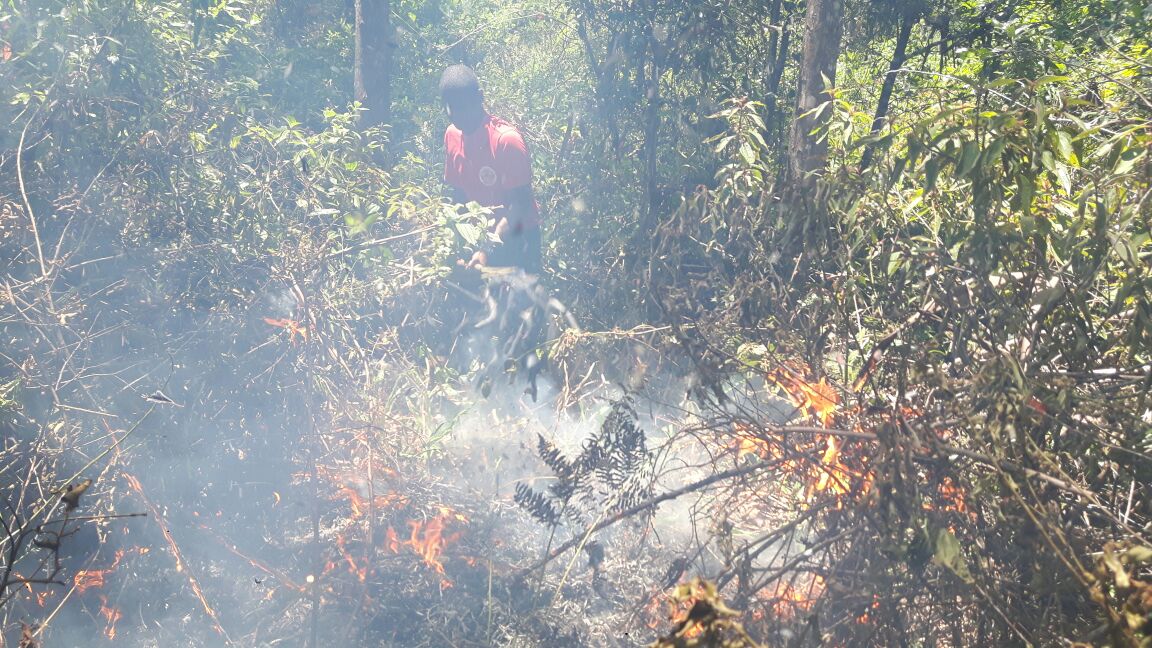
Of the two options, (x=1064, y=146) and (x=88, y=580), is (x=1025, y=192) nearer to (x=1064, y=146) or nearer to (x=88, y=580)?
(x=1064, y=146)

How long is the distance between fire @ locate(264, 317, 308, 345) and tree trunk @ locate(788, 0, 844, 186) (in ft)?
12.5

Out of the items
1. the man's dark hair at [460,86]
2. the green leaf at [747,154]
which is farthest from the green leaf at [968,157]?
the man's dark hair at [460,86]

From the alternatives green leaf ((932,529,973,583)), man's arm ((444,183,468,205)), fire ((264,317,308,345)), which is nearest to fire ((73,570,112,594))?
fire ((264,317,308,345))

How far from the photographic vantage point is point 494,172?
6711mm

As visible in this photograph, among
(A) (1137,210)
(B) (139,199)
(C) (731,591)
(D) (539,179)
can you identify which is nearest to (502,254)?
(D) (539,179)

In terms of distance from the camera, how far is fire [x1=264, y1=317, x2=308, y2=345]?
19.3 ft

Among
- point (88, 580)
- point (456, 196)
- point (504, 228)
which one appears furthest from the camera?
point (456, 196)

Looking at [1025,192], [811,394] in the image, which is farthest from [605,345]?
[1025,192]

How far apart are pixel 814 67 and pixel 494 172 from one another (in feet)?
9.60

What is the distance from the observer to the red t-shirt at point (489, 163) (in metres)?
6.60

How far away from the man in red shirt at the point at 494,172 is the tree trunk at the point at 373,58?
153 cm

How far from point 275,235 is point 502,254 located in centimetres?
184

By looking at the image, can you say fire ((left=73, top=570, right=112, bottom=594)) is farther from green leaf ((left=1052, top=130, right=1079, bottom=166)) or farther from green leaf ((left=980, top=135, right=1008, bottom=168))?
green leaf ((left=1052, top=130, right=1079, bottom=166))

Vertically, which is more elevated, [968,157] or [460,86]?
[968,157]
